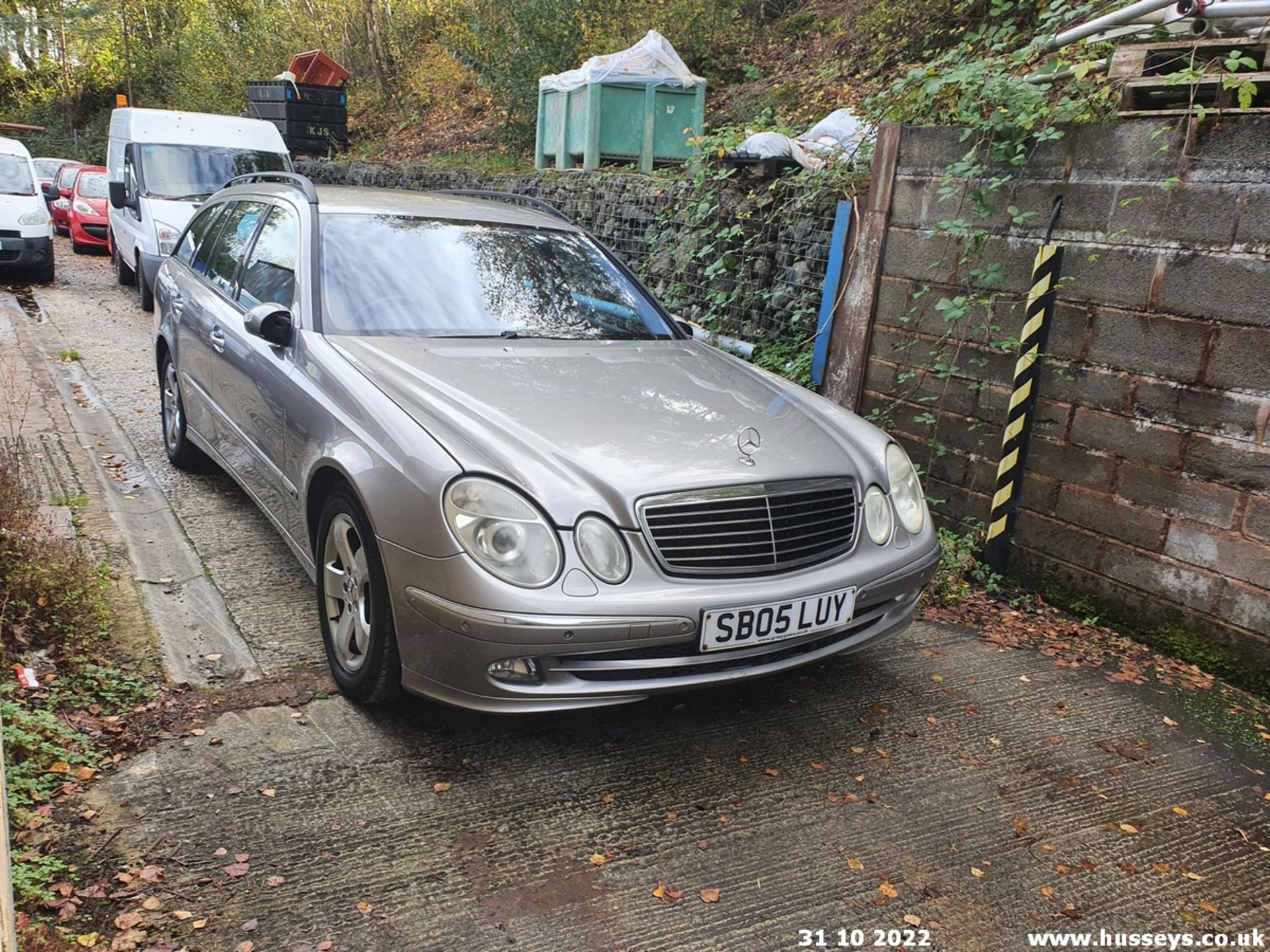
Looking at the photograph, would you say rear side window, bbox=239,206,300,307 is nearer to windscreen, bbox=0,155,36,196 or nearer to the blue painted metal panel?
the blue painted metal panel

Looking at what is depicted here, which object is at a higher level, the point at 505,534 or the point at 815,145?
the point at 815,145

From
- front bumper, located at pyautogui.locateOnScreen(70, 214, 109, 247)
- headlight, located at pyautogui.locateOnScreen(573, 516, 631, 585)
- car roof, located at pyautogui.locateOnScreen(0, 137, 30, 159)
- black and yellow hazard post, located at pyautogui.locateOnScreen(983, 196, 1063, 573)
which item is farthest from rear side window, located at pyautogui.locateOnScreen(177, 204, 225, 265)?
front bumper, located at pyautogui.locateOnScreen(70, 214, 109, 247)

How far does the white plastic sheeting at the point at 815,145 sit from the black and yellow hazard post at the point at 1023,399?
5.91 ft

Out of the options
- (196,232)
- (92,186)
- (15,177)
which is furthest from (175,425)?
(92,186)

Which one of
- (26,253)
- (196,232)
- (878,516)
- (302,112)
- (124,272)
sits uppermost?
(302,112)

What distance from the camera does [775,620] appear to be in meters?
2.95

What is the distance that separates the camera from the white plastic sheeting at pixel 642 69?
917cm

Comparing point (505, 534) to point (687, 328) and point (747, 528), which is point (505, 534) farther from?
point (687, 328)

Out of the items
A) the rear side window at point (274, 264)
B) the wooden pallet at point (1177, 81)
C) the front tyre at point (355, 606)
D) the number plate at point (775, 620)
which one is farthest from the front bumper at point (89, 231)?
the number plate at point (775, 620)

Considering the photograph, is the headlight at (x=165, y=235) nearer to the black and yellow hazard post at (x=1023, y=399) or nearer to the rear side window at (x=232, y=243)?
the rear side window at (x=232, y=243)

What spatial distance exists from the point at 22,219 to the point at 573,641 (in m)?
12.7

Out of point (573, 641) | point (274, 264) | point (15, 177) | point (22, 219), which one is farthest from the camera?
point (15, 177)

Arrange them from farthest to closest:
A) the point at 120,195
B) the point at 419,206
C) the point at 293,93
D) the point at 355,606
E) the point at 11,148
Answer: the point at 293,93 → the point at 11,148 → the point at 120,195 → the point at 419,206 → the point at 355,606

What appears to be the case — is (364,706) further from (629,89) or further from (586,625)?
(629,89)
